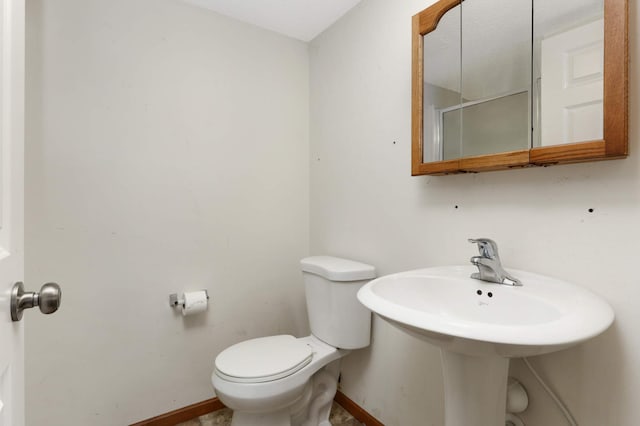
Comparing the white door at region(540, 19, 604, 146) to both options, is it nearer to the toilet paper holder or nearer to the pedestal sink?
the pedestal sink

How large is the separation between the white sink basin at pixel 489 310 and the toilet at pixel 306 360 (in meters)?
0.47

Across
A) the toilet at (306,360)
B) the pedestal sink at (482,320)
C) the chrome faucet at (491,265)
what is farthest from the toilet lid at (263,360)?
the chrome faucet at (491,265)

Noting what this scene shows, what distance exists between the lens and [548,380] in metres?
0.94

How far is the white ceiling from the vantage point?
1625 millimetres

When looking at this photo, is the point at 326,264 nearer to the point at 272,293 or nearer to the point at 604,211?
the point at 272,293

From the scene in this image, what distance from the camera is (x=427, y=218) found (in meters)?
1.28

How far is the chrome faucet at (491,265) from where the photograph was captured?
0.93 metres

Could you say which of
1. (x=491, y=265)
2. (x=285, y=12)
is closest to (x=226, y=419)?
(x=491, y=265)

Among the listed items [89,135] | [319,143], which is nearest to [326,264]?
[319,143]

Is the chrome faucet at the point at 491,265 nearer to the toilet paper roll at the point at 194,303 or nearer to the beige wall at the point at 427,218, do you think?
the beige wall at the point at 427,218

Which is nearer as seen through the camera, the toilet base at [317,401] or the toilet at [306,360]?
the toilet at [306,360]

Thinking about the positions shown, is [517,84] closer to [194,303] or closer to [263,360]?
[263,360]

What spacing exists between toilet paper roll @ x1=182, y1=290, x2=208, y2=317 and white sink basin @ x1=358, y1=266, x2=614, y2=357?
3.26 ft

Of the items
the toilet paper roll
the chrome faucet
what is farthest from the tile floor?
the chrome faucet
